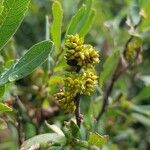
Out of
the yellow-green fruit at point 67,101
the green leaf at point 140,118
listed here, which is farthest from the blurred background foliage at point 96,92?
the yellow-green fruit at point 67,101

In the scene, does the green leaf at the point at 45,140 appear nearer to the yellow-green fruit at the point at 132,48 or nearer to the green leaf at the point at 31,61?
the green leaf at the point at 31,61

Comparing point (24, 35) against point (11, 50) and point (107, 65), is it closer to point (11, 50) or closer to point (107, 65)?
point (11, 50)

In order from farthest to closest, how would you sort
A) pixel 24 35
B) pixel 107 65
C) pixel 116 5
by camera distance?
1. pixel 116 5
2. pixel 24 35
3. pixel 107 65

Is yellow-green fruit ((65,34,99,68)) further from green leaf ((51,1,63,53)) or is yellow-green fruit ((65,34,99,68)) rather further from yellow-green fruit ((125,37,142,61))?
yellow-green fruit ((125,37,142,61))

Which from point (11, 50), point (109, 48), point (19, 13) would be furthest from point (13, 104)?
point (109, 48)

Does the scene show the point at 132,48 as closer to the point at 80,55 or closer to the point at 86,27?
the point at 86,27

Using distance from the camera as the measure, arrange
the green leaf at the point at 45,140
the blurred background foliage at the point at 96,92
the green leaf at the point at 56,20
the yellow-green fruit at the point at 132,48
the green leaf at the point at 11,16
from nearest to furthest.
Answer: the green leaf at the point at 11,16
the green leaf at the point at 45,140
the green leaf at the point at 56,20
the blurred background foliage at the point at 96,92
the yellow-green fruit at the point at 132,48
